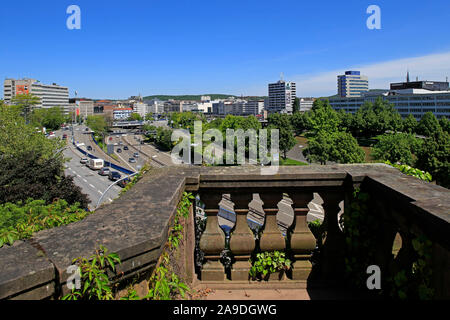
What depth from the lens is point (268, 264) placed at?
157 inches

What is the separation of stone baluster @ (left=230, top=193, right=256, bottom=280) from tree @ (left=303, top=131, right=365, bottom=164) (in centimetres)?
4123

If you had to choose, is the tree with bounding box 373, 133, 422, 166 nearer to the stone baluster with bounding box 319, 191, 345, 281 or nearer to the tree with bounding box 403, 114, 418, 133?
the tree with bounding box 403, 114, 418, 133

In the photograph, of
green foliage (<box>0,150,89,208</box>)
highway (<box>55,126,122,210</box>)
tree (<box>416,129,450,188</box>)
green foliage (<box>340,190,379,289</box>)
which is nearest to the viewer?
green foliage (<box>340,190,379,289</box>)

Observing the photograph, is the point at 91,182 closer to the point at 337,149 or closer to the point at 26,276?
the point at 337,149

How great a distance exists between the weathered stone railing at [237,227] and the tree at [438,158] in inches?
1358

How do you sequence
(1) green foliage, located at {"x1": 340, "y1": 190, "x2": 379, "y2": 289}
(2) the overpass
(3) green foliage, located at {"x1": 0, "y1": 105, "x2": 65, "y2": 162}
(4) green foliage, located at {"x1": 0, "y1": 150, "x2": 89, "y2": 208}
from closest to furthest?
(1) green foliage, located at {"x1": 340, "y1": 190, "x2": 379, "y2": 289}
(4) green foliage, located at {"x1": 0, "y1": 150, "x2": 89, "y2": 208}
(3) green foliage, located at {"x1": 0, "y1": 105, "x2": 65, "y2": 162}
(2) the overpass

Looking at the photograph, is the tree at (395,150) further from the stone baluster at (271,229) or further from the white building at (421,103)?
the white building at (421,103)

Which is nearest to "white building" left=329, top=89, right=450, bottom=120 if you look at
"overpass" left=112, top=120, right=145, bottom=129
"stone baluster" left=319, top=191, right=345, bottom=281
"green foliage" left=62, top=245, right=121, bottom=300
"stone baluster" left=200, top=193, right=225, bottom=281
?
"overpass" left=112, top=120, right=145, bottom=129

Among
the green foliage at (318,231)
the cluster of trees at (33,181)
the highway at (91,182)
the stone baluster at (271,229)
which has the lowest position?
the highway at (91,182)

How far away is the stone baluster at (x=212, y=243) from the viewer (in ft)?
13.2

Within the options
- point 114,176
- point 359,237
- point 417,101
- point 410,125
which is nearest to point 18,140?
point 114,176

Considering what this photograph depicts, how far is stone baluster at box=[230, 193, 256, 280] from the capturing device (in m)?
4.00

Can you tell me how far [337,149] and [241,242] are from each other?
43332 mm

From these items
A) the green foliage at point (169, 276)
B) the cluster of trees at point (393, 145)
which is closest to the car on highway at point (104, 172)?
the cluster of trees at point (393, 145)
